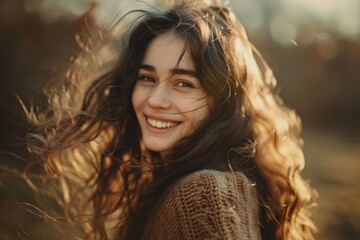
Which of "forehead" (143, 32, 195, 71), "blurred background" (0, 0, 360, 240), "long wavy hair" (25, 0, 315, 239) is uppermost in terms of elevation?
"forehead" (143, 32, 195, 71)

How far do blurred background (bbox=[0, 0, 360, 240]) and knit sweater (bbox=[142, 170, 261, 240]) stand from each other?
3.96 ft

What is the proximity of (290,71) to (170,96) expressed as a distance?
12751 millimetres

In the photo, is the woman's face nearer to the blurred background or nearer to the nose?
the nose

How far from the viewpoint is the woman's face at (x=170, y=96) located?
2.53 metres

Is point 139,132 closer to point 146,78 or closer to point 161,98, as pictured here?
point 146,78

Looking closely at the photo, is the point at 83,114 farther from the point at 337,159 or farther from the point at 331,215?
the point at 337,159

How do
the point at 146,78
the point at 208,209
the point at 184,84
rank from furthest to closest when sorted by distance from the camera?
the point at 146,78, the point at 184,84, the point at 208,209

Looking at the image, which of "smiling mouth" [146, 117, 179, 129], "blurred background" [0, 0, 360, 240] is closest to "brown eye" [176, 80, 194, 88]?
"smiling mouth" [146, 117, 179, 129]

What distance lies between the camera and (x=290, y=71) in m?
14.9

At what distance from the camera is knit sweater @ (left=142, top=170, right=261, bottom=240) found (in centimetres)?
197

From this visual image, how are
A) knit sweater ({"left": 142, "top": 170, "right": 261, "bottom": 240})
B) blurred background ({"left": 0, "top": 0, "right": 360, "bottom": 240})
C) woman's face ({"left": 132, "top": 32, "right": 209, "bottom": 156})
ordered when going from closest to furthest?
knit sweater ({"left": 142, "top": 170, "right": 261, "bottom": 240})
woman's face ({"left": 132, "top": 32, "right": 209, "bottom": 156})
blurred background ({"left": 0, "top": 0, "right": 360, "bottom": 240})

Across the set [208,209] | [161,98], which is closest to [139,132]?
[161,98]

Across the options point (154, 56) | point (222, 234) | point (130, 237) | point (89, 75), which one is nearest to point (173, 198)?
point (222, 234)

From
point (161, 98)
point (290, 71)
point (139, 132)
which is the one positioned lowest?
point (290, 71)
